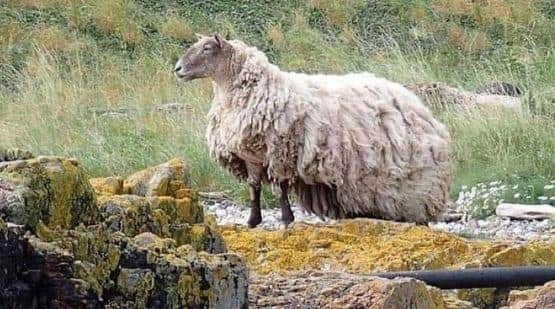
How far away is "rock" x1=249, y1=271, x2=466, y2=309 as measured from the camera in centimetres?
243

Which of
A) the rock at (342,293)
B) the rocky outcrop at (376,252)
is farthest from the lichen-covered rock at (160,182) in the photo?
the rock at (342,293)

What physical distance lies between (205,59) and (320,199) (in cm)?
133

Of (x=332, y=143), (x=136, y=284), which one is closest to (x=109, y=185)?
(x=136, y=284)

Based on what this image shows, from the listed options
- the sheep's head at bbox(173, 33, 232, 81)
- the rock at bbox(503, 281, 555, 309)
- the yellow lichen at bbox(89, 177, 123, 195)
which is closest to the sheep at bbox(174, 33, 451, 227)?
the sheep's head at bbox(173, 33, 232, 81)

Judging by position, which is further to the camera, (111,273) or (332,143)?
(332,143)

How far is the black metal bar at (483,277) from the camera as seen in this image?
3.01 m

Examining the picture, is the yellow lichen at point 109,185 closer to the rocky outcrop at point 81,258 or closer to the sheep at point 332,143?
the rocky outcrop at point 81,258

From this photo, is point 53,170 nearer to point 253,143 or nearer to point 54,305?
point 54,305

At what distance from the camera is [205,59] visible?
8328 mm

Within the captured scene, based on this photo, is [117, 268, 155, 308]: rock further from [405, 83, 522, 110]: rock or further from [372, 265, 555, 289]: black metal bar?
[405, 83, 522, 110]: rock

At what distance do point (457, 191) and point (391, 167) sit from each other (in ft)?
9.02

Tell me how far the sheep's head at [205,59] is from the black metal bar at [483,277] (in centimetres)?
518

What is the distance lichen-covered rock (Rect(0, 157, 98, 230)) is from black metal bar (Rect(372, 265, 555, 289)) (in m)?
0.94

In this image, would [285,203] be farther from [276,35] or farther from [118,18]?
[118,18]
